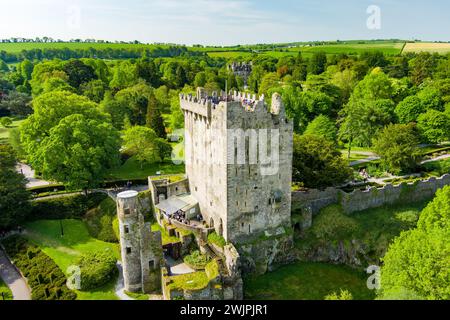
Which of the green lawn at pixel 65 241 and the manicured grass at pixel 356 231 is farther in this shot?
the manicured grass at pixel 356 231

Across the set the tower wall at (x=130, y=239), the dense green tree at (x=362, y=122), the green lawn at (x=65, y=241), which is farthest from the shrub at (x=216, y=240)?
the dense green tree at (x=362, y=122)

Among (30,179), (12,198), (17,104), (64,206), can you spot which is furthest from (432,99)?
(17,104)

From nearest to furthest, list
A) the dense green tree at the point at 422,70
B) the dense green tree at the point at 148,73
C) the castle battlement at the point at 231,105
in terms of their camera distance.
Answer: the castle battlement at the point at 231,105, the dense green tree at the point at 422,70, the dense green tree at the point at 148,73

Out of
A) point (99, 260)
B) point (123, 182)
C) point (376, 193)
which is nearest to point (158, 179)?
point (123, 182)

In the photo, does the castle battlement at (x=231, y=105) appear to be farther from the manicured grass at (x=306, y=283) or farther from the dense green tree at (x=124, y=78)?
the dense green tree at (x=124, y=78)

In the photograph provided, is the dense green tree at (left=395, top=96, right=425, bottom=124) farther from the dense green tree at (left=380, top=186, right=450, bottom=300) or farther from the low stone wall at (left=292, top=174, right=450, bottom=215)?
the dense green tree at (left=380, top=186, right=450, bottom=300)

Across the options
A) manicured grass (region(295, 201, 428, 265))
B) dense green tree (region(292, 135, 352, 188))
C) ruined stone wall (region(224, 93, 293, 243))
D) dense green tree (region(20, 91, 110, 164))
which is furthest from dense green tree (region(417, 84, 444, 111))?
dense green tree (region(20, 91, 110, 164))

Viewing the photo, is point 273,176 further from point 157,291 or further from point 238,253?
point 157,291
